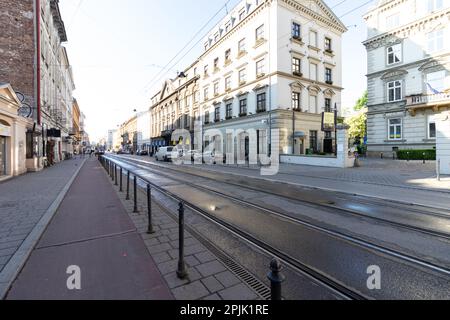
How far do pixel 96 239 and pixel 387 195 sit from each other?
863 centimetres

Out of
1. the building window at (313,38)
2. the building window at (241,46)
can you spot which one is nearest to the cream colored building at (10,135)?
the building window at (241,46)

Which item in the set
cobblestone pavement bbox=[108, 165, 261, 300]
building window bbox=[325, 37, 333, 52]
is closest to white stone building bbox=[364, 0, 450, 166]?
building window bbox=[325, 37, 333, 52]

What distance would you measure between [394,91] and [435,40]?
508 centimetres

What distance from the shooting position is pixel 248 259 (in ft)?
11.5

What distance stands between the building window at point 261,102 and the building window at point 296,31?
272 inches

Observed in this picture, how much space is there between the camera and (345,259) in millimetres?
3447

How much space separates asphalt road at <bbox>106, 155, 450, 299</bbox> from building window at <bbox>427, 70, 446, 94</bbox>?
78.3 feet

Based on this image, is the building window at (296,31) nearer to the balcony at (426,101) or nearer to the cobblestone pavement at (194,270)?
the balcony at (426,101)

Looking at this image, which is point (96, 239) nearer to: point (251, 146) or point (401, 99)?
point (251, 146)

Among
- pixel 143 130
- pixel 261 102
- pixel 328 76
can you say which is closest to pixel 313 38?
pixel 328 76

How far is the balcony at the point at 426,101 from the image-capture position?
19.6 metres

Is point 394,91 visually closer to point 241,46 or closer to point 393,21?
point 393,21
